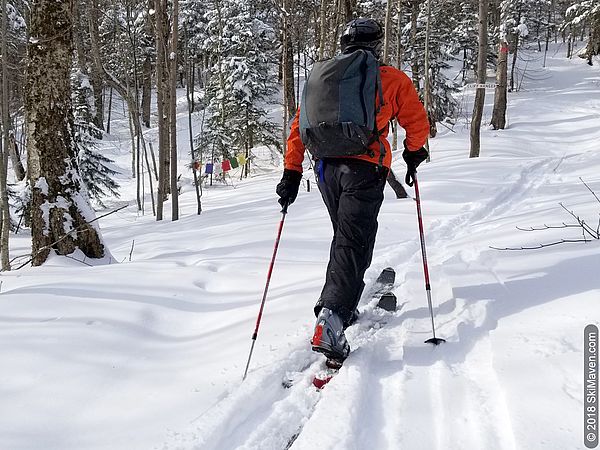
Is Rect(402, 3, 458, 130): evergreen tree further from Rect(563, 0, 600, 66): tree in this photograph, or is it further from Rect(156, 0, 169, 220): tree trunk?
Rect(156, 0, 169, 220): tree trunk

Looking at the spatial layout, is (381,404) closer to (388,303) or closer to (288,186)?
(388,303)

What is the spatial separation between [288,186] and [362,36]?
1.18m

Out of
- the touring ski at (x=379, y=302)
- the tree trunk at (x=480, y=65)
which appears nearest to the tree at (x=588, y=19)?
the tree trunk at (x=480, y=65)

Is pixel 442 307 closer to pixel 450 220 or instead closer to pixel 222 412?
pixel 222 412

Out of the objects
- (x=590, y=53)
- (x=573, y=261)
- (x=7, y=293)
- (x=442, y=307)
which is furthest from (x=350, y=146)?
(x=590, y=53)

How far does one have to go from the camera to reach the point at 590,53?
41.8 meters

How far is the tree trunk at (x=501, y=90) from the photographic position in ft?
65.2

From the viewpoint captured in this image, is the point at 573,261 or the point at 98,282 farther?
the point at 98,282

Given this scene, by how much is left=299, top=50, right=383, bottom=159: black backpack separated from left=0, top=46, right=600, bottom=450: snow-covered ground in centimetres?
141

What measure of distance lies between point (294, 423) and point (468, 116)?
1134 inches

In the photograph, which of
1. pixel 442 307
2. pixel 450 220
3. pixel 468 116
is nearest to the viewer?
pixel 442 307

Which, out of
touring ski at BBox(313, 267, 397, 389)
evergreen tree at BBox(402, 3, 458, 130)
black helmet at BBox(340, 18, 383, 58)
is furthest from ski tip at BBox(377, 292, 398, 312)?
evergreen tree at BBox(402, 3, 458, 130)

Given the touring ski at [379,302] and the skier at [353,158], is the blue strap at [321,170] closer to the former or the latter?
the skier at [353,158]

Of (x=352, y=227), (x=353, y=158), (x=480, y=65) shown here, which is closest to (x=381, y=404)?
(x=352, y=227)
